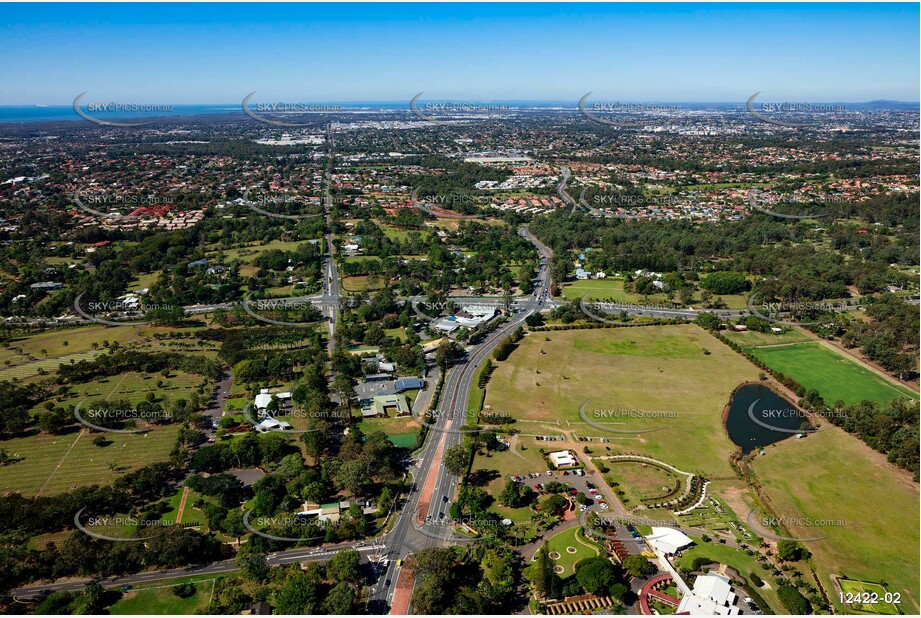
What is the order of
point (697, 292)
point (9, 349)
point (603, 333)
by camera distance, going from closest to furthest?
point (9, 349), point (603, 333), point (697, 292)

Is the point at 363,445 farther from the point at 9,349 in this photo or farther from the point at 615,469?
the point at 9,349

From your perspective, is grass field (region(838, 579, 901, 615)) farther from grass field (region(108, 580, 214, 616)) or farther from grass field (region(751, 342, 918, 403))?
grass field (region(108, 580, 214, 616))

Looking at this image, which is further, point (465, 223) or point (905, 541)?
point (465, 223)

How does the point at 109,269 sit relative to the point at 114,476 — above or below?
above

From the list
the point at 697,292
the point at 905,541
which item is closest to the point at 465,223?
the point at 697,292

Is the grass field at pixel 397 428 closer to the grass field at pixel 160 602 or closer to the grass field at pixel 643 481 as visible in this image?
the grass field at pixel 643 481
